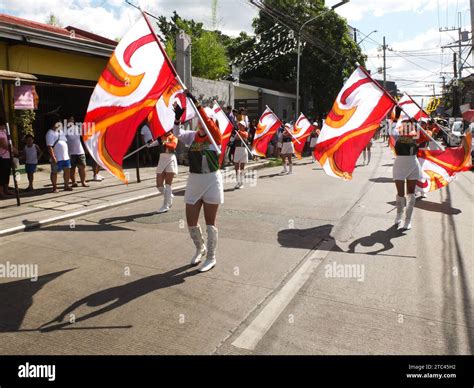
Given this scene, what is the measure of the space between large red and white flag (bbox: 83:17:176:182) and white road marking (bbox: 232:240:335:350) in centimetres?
234

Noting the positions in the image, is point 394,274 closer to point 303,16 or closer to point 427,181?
point 427,181

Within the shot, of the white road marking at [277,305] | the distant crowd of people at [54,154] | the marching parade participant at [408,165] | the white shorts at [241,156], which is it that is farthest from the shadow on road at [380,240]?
the distant crowd of people at [54,154]

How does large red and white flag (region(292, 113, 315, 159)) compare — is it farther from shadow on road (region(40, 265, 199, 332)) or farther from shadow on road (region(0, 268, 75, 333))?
shadow on road (region(0, 268, 75, 333))

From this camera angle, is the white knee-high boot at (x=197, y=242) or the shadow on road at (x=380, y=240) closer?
the white knee-high boot at (x=197, y=242)

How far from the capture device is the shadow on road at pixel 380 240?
6.38 metres

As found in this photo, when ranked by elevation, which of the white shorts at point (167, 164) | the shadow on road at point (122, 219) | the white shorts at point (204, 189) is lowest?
the shadow on road at point (122, 219)

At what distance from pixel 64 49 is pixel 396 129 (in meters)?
10.2

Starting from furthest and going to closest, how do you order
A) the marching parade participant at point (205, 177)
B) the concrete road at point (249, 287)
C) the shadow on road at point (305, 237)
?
the shadow on road at point (305, 237)
the marching parade participant at point (205, 177)
the concrete road at point (249, 287)

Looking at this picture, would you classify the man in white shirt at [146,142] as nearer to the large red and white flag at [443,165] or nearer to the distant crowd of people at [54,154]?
the distant crowd of people at [54,154]

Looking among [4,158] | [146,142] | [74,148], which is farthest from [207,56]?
[4,158]

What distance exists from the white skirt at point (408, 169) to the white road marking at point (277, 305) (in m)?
2.11

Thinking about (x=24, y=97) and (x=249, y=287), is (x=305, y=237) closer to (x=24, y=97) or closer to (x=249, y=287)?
(x=249, y=287)
